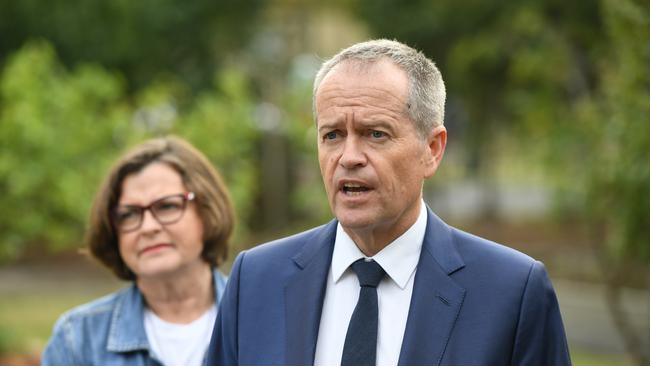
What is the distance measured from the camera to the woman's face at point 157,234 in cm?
396

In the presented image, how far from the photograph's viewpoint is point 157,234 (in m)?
3.96

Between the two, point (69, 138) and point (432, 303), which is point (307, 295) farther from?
point (69, 138)

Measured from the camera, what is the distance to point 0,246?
983cm

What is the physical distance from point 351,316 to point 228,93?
890 cm

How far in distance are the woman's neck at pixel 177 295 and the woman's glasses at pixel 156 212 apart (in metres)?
0.23

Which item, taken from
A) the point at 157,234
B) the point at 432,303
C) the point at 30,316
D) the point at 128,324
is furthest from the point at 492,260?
the point at 30,316

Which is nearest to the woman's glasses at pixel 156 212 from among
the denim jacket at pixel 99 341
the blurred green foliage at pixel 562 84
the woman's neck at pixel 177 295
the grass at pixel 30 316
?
the woman's neck at pixel 177 295

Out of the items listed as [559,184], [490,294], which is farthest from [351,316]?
[559,184]

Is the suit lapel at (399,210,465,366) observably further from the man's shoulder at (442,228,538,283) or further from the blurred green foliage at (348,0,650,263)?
the blurred green foliage at (348,0,650,263)

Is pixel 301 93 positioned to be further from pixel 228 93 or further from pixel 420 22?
pixel 420 22

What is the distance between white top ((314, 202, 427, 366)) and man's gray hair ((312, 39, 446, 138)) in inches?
12.6

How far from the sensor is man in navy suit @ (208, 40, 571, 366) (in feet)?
8.64

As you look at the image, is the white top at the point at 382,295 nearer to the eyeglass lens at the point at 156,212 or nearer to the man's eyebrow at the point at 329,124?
the man's eyebrow at the point at 329,124

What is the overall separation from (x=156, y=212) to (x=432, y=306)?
1.65 meters
